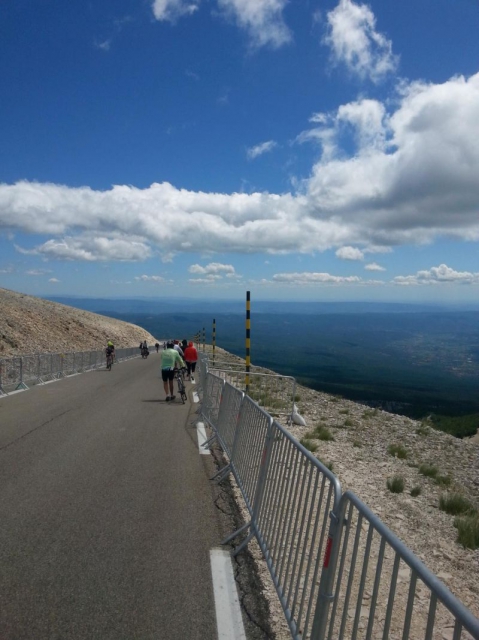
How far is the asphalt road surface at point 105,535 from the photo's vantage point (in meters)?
3.80

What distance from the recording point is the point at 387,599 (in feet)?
14.4

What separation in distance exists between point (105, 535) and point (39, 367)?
1826 centimetres

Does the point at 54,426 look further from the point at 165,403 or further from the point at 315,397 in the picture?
the point at 315,397

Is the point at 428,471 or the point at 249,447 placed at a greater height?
the point at 249,447

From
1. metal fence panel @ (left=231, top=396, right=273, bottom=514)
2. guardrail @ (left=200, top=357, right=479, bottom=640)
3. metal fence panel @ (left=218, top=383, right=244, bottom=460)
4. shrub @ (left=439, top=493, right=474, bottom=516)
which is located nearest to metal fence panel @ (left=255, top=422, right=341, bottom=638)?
guardrail @ (left=200, top=357, right=479, bottom=640)

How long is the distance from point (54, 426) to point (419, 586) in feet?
28.2

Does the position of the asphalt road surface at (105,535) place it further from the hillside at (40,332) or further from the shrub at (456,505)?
the hillside at (40,332)

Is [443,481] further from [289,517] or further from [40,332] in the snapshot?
[40,332]

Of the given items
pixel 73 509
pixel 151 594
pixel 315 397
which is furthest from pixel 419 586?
pixel 315 397

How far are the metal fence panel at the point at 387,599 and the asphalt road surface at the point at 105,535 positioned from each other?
1.14 m

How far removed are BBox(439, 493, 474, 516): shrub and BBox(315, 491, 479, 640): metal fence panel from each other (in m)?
1.75

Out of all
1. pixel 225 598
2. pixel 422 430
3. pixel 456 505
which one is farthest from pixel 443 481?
pixel 225 598

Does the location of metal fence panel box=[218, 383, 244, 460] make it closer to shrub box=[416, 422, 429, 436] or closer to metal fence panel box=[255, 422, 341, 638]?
metal fence panel box=[255, 422, 341, 638]

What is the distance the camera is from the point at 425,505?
25.3ft
